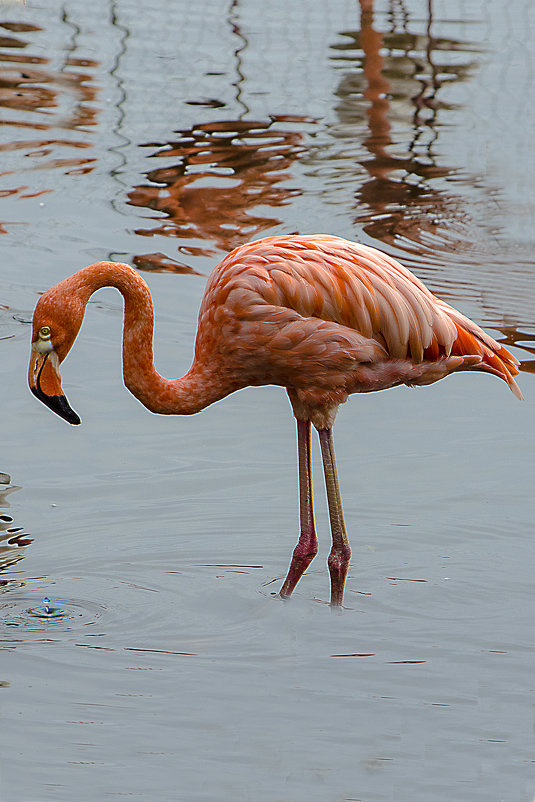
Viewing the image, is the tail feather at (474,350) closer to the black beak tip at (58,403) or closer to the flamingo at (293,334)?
the flamingo at (293,334)

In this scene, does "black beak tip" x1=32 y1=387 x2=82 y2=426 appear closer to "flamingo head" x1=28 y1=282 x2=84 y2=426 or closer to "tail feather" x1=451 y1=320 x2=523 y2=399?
"flamingo head" x1=28 y1=282 x2=84 y2=426

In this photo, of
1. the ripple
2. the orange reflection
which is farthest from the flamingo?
the orange reflection

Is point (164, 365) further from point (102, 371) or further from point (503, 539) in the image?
point (503, 539)

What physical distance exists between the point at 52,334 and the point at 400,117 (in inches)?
277

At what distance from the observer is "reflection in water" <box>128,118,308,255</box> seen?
8492mm

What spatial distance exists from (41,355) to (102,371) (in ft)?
7.26

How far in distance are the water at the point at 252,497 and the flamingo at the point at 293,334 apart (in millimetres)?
463

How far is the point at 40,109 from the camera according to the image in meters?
10.9

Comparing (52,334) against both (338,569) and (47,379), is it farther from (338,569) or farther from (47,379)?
(338,569)

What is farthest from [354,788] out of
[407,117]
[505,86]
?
[505,86]

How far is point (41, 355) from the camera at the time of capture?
457cm

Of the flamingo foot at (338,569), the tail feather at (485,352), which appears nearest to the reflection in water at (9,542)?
the flamingo foot at (338,569)

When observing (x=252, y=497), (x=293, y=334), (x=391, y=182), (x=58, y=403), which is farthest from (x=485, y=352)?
(x=391, y=182)

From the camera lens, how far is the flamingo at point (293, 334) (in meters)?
4.64
